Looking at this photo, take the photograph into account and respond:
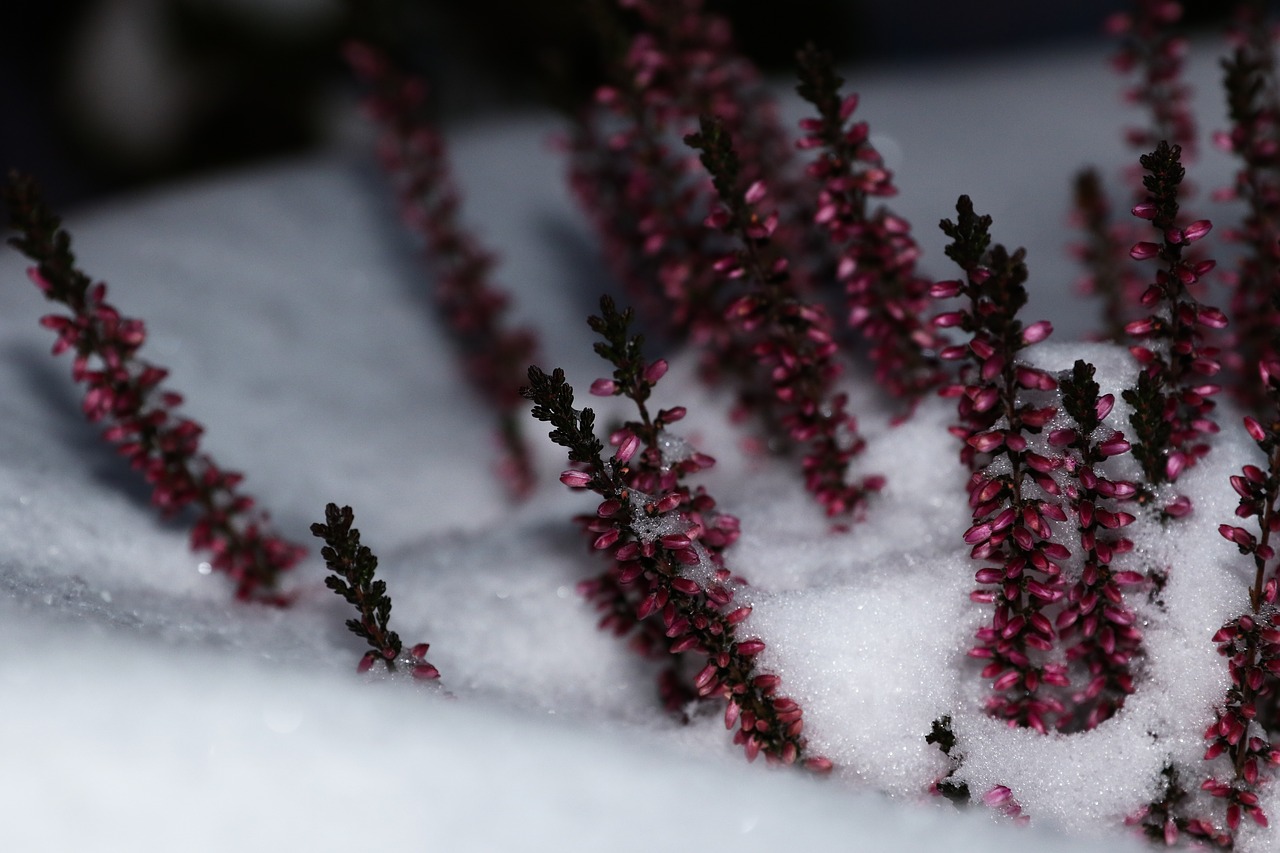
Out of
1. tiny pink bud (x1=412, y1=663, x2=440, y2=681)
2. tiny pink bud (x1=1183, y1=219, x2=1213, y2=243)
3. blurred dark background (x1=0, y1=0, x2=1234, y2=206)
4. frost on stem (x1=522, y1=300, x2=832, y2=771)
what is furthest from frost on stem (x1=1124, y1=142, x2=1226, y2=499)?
blurred dark background (x1=0, y1=0, x2=1234, y2=206)

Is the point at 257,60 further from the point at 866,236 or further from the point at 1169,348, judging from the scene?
the point at 1169,348

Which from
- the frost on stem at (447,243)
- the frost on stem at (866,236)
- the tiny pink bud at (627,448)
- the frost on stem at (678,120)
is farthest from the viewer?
the frost on stem at (447,243)

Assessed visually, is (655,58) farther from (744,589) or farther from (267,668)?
(267,668)

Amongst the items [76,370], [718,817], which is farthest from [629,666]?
[76,370]

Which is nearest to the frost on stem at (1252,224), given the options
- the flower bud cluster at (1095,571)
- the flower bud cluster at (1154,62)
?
the flower bud cluster at (1154,62)

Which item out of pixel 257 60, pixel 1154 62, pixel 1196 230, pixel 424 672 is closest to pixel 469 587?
pixel 424 672

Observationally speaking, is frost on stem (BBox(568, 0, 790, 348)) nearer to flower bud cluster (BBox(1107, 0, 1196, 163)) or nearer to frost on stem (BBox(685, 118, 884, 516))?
frost on stem (BBox(685, 118, 884, 516))

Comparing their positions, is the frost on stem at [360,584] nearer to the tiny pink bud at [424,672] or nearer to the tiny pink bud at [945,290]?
the tiny pink bud at [424,672]
